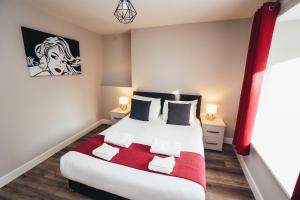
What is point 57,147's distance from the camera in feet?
8.88

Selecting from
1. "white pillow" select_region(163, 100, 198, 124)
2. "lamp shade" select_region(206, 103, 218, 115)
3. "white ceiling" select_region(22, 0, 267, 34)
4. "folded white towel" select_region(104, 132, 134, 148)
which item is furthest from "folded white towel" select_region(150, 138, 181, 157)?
"white ceiling" select_region(22, 0, 267, 34)

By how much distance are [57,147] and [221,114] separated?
3.32 meters

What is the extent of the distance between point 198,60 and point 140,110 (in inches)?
62.5

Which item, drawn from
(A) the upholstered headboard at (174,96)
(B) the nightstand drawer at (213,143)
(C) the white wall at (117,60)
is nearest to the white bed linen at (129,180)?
(B) the nightstand drawer at (213,143)

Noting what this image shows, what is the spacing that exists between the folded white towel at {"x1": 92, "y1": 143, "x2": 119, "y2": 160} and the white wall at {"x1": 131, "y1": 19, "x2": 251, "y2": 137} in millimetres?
1905

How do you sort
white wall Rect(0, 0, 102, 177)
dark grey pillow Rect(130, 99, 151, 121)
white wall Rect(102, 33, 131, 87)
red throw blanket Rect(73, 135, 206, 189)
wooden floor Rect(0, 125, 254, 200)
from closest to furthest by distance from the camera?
1. red throw blanket Rect(73, 135, 206, 189)
2. wooden floor Rect(0, 125, 254, 200)
3. white wall Rect(0, 0, 102, 177)
4. dark grey pillow Rect(130, 99, 151, 121)
5. white wall Rect(102, 33, 131, 87)

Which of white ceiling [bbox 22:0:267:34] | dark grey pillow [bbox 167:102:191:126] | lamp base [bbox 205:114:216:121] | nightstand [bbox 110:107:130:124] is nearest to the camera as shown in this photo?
white ceiling [bbox 22:0:267:34]

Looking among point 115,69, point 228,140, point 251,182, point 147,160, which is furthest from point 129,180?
point 115,69

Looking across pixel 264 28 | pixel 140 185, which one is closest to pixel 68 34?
pixel 140 185

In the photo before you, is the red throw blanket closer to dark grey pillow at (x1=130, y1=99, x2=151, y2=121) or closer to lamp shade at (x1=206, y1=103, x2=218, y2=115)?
dark grey pillow at (x1=130, y1=99, x2=151, y2=121)

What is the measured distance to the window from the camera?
1.66 metres

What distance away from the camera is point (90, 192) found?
170 cm

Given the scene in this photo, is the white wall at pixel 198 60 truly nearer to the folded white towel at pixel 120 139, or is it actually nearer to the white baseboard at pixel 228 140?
the white baseboard at pixel 228 140

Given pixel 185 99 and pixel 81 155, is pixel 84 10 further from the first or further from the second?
pixel 185 99
